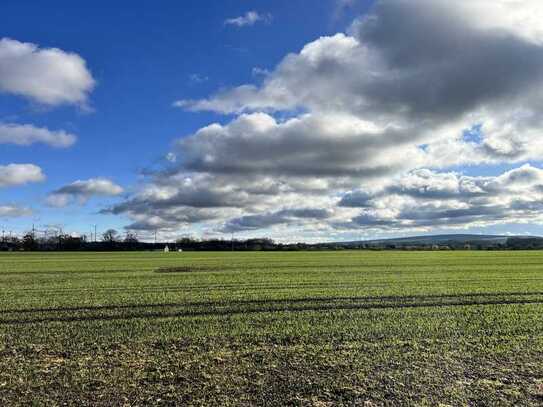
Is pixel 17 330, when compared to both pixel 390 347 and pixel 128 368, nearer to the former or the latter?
pixel 128 368

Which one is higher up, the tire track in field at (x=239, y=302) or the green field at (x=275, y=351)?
the green field at (x=275, y=351)

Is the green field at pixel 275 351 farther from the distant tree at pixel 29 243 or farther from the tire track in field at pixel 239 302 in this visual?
the distant tree at pixel 29 243

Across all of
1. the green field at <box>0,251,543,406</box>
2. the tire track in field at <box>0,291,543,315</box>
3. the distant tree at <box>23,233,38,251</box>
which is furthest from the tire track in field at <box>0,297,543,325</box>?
the distant tree at <box>23,233,38,251</box>

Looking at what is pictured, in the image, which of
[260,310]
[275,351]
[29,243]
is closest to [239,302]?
[260,310]

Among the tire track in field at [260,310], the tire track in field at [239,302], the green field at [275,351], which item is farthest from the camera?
the tire track in field at [239,302]

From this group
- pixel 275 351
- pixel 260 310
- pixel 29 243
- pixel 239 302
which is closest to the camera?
pixel 275 351

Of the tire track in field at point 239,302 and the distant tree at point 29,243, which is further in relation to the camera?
the distant tree at point 29,243

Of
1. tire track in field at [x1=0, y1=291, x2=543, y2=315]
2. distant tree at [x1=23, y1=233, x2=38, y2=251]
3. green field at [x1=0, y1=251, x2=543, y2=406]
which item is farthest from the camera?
distant tree at [x1=23, y1=233, x2=38, y2=251]

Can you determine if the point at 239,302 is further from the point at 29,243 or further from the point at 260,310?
the point at 29,243

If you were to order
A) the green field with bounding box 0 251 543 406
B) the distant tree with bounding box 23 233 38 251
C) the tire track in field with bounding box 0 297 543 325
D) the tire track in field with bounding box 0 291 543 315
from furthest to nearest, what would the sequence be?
1. the distant tree with bounding box 23 233 38 251
2. the tire track in field with bounding box 0 291 543 315
3. the tire track in field with bounding box 0 297 543 325
4. the green field with bounding box 0 251 543 406

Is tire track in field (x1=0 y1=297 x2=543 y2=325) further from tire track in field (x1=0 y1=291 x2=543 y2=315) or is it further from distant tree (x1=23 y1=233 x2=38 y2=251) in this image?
distant tree (x1=23 y1=233 x2=38 y2=251)

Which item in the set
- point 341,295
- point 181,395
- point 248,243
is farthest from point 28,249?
point 181,395

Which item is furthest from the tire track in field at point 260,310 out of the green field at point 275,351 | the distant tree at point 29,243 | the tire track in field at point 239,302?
the distant tree at point 29,243

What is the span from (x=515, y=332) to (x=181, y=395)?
27.9 ft
